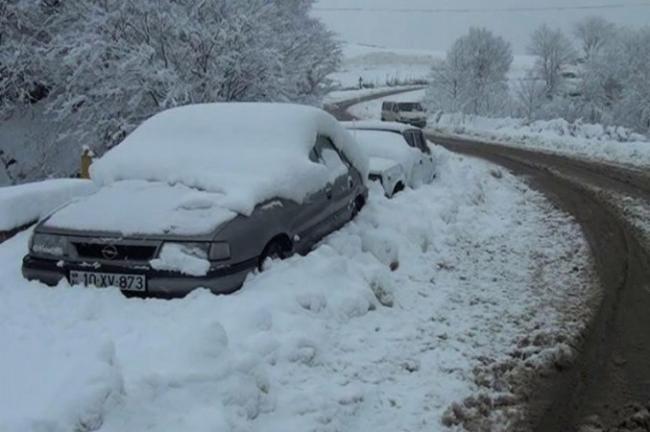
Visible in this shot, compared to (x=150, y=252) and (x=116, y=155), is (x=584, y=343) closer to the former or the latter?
(x=150, y=252)

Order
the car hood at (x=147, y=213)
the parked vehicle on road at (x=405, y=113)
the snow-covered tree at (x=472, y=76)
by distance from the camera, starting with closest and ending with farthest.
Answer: the car hood at (x=147, y=213), the parked vehicle on road at (x=405, y=113), the snow-covered tree at (x=472, y=76)

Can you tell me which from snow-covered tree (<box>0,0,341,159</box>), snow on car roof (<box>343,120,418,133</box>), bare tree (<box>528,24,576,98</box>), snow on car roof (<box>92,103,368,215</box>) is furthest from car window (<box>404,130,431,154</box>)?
bare tree (<box>528,24,576,98</box>)

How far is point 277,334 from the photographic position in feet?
14.2

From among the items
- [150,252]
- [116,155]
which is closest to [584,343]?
[150,252]

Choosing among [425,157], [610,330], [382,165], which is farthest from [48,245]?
[425,157]

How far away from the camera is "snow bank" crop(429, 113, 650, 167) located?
1972cm

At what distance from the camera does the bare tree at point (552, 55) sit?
189 ft

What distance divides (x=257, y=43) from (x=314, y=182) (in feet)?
26.2

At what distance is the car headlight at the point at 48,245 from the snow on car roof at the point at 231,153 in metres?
1.13

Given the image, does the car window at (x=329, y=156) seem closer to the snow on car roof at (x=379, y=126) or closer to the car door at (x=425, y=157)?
the snow on car roof at (x=379, y=126)

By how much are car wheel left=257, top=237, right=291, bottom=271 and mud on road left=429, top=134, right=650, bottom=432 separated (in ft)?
7.73

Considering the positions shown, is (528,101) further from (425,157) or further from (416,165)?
(416,165)

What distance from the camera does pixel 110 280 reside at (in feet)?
15.2

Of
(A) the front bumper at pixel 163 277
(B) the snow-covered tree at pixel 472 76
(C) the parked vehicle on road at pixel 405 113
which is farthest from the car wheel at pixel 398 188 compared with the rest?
(B) the snow-covered tree at pixel 472 76
